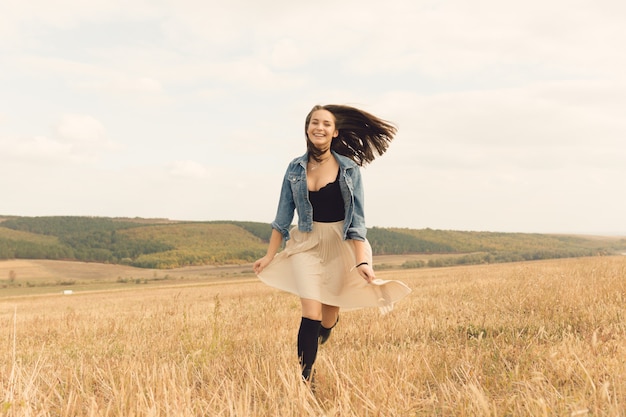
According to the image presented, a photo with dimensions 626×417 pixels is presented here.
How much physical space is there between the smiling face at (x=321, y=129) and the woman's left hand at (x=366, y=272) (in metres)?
1.18

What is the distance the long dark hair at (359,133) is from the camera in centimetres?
515

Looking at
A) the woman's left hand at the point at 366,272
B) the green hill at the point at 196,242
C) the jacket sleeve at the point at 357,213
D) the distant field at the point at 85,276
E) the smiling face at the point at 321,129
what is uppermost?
the smiling face at the point at 321,129

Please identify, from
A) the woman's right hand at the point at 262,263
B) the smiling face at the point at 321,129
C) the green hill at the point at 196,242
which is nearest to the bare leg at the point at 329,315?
the woman's right hand at the point at 262,263

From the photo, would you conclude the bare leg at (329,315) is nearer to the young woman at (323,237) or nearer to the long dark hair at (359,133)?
the young woman at (323,237)

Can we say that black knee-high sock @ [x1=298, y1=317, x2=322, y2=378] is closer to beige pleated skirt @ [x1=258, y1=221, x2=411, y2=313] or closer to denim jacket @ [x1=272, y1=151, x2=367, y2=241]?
beige pleated skirt @ [x1=258, y1=221, x2=411, y2=313]

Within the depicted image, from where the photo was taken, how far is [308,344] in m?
4.33

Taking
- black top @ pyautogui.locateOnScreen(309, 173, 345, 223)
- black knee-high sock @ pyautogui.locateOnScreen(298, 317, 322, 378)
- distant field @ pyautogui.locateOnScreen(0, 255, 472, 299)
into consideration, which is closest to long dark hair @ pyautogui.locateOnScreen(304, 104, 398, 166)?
black top @ pyautogui.locateOnScreen(309, 173, 345, 223)

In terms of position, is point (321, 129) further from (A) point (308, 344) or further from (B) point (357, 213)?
(A) point (308, 344)

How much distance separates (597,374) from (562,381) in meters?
0.23

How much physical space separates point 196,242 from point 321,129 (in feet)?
386

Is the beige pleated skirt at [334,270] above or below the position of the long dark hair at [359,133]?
below

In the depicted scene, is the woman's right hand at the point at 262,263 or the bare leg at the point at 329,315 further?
the bare leg at the point at 329,315

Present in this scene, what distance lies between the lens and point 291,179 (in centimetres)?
482

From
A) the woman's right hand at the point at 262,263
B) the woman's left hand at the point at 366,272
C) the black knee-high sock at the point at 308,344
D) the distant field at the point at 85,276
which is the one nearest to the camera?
the black knee-high sock at the point at 308,344
